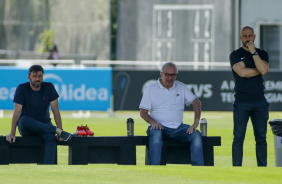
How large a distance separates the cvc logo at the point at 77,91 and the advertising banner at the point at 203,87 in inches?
14.9

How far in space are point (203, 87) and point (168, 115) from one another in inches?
446

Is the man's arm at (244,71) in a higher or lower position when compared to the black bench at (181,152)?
higher

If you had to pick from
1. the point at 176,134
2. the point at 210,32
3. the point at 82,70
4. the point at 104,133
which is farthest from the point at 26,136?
the point at 210,32

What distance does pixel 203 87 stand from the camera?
21.6 meters

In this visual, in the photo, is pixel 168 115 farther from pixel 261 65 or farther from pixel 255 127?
pixel 261 65

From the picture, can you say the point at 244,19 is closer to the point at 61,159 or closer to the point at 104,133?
the point at 104,133

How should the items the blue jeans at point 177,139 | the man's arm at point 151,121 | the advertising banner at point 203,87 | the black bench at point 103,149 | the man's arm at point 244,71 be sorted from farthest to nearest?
the advertising banner at point 203,87, the black bench at point 103,149, the man's arm at point 151,121, the man's arm at point 244,71, the blue jeans at point 177,139

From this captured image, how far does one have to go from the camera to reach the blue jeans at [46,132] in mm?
10141

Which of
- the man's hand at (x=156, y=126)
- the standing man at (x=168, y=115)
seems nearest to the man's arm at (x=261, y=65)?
the standing man at (x=168, y=115)

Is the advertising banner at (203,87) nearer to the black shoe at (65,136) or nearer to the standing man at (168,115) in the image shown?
the standing man at (168,115)

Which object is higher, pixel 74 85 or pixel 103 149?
pixel 74 85

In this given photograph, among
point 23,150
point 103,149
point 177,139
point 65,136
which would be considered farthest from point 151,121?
point 23,150

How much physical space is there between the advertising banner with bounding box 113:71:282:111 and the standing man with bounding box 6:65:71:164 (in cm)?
1092

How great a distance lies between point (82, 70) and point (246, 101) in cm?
1209
